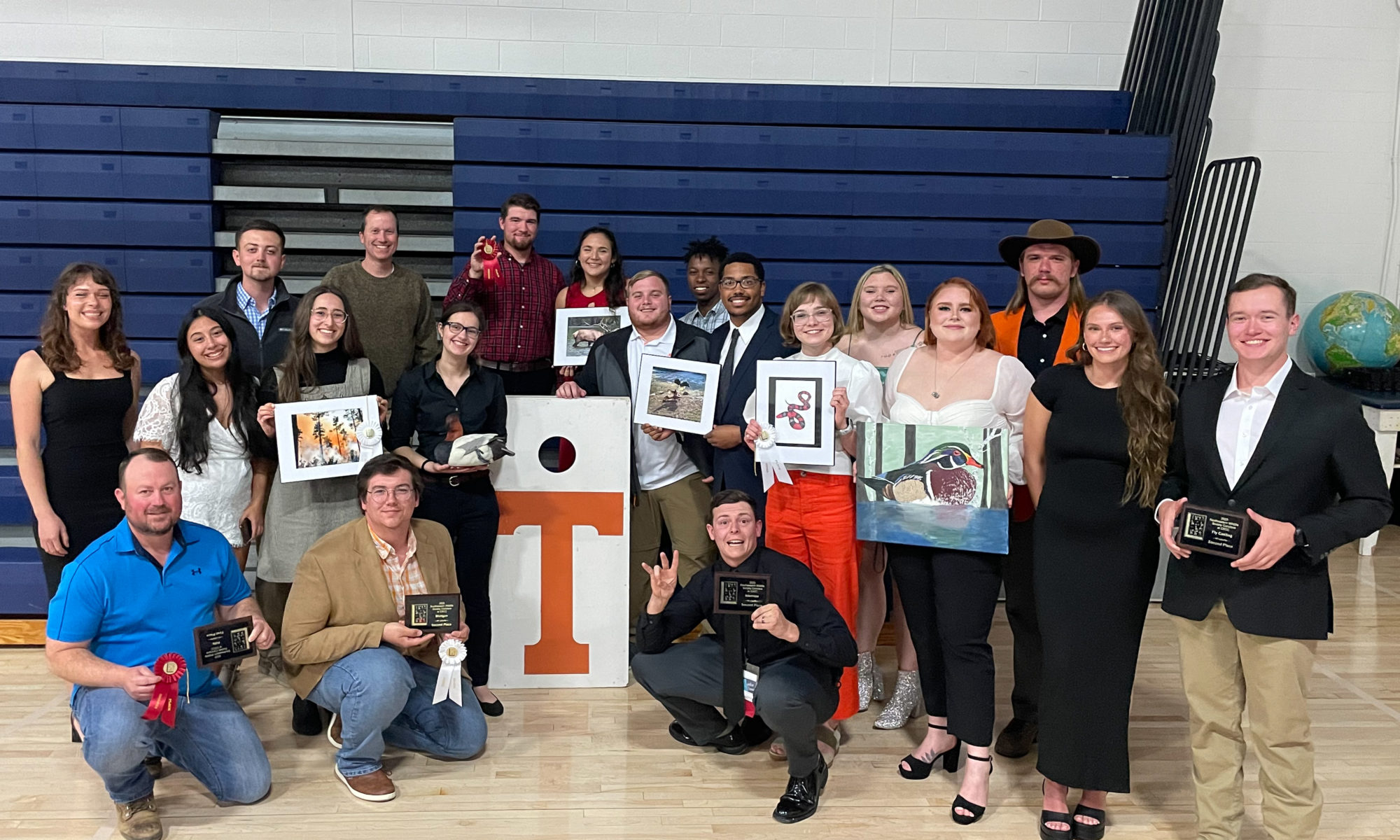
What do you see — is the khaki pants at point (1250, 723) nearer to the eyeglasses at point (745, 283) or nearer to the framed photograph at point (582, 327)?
the eyeglasses at point (745, 283)

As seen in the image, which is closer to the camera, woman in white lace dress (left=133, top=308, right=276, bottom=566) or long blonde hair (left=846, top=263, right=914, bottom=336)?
woman in white lace dress (left=133, top=308, right=276, bottom=566)

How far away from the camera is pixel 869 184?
5.76 m

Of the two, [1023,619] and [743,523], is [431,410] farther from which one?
[1023,619]

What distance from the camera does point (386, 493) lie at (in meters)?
2.98

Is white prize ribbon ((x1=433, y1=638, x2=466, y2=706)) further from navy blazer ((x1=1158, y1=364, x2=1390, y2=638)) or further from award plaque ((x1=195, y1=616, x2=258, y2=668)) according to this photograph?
navy blazer ((x1=1158, y1=364, x2=1390, y2=638))

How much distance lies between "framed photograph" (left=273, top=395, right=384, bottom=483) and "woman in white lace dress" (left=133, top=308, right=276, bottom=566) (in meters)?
0.16

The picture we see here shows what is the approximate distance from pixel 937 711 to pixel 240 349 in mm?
2589

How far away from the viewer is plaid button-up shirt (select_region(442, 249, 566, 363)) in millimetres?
4000

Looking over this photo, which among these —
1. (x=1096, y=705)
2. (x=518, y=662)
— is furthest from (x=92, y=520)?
(x=1096, y=705)

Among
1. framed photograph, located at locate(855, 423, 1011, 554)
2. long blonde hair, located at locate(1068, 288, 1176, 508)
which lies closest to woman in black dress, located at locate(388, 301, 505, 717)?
framed photograph, located at locate(855, 423, 1011, 554)

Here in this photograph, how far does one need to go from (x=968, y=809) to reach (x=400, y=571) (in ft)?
5.74

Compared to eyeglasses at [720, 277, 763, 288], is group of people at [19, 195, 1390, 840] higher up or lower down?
lower down

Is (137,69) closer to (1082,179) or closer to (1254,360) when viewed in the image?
(1082,179)

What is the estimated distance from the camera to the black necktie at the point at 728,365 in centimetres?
364
